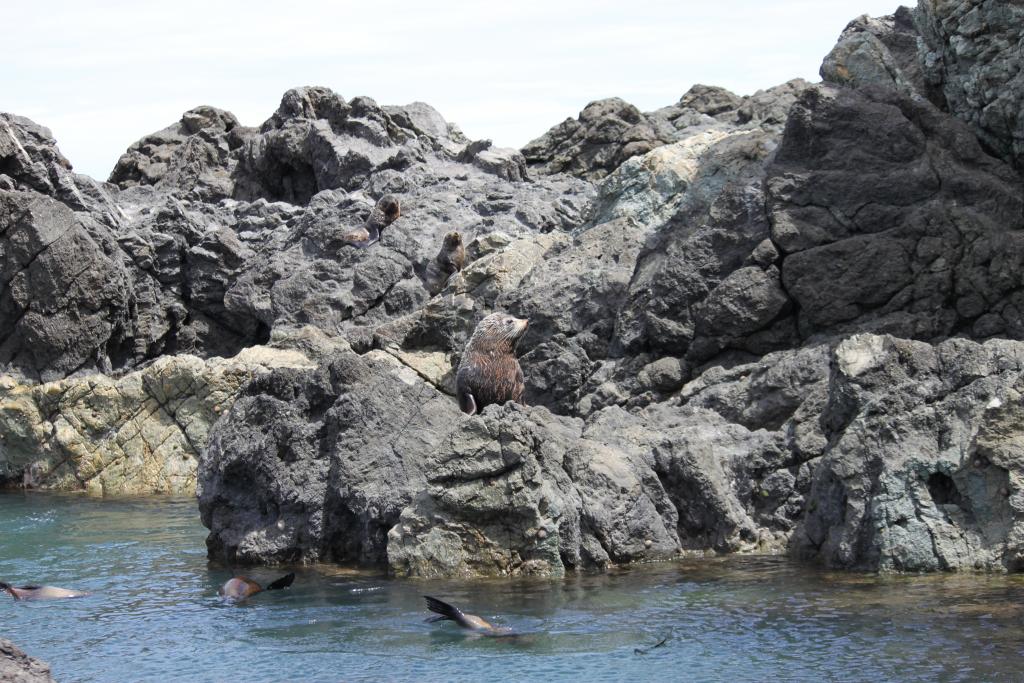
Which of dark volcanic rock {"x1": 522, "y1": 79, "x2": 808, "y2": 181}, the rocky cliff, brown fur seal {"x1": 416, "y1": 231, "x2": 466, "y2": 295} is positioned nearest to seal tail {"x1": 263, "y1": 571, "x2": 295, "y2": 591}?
the rocky cliff

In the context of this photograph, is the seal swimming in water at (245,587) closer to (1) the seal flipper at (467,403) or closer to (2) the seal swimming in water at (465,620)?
(2) the seal swimming in water at (465,620)

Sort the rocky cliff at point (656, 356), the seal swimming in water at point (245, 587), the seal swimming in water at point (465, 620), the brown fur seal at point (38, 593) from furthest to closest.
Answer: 1. the rocky cliff at point (656, 356)
2. the brown fur seal at point (38, 593)
3. the seal swimming in water at point (245, 587)
4. the seal swimming in water at point (465, 620)

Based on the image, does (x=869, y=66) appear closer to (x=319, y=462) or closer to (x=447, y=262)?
(x=447, y=262)

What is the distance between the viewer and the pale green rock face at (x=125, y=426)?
16250 millimetres

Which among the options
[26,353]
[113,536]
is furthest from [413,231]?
[113,536]

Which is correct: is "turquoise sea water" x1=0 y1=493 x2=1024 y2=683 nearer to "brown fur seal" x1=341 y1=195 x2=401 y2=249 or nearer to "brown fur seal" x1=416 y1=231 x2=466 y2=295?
"brown fur seal" x1=416 y1=231 x2=466 y2=295

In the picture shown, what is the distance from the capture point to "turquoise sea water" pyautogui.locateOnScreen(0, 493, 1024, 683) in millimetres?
6301

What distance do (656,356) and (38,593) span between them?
606 centimetres

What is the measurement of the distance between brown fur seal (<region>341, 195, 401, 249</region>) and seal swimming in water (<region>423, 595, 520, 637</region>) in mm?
13525

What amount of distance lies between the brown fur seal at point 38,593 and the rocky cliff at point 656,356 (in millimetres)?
1416

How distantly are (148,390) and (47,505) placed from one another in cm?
245

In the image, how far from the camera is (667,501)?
9.38 m

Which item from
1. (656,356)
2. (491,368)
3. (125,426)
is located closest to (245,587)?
(491,368)

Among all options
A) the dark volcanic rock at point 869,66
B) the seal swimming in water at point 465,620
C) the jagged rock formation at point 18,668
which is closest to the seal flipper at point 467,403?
the seal swimming in water at point 465,620
